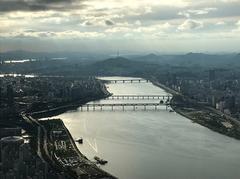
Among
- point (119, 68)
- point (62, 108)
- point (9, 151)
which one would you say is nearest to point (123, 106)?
point (62, 108)

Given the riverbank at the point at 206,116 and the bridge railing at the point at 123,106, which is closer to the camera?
the riverbank at the point at 206,116

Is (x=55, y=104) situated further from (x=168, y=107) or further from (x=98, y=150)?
(x=98, y=150)

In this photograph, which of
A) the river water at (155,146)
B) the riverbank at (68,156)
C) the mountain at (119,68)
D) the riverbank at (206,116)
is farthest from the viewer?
the mountain at (119,68)

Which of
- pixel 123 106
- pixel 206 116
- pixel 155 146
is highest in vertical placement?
pixel 123 106

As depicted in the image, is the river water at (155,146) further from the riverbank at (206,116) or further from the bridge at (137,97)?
the bridge at (137,97)

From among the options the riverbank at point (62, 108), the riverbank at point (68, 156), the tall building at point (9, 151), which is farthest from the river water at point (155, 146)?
the tall building at point (9, 151)

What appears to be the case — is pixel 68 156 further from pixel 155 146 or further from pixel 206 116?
pixel 206 116

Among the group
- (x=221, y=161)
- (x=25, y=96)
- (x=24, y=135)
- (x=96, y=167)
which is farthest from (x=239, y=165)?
(x=25, y=96)
